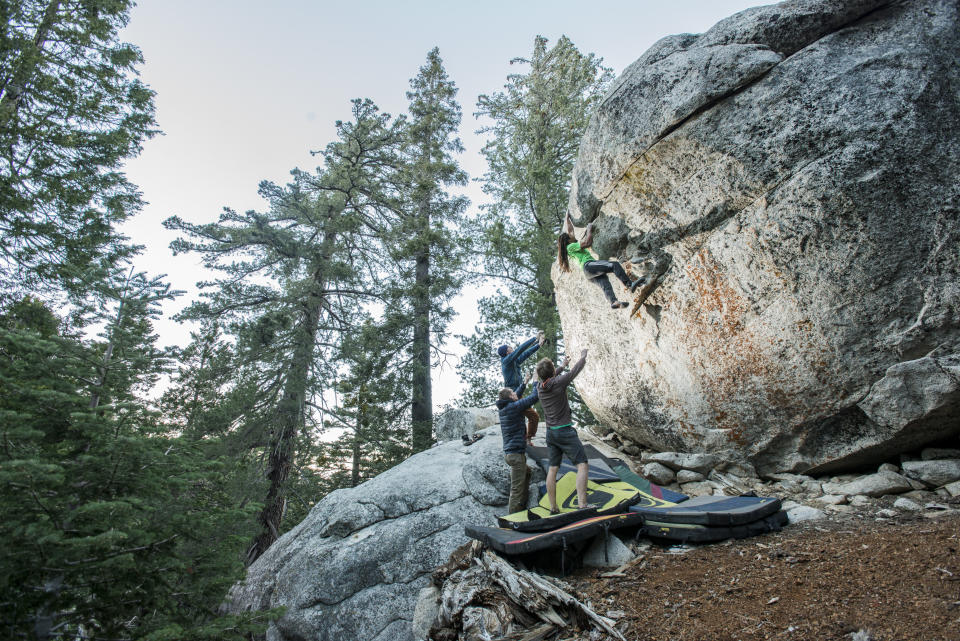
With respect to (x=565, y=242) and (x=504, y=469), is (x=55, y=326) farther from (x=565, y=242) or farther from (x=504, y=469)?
(x=565, y=242)

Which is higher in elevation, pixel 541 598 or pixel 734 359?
pixel 734 359

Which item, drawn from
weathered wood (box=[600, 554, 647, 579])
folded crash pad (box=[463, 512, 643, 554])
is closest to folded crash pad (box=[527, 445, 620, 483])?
folded crash pad (box=[463, 512, 643, 554])

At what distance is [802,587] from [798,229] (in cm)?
436

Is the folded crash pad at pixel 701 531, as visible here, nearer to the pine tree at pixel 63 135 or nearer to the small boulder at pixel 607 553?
the small boulder at pixel 607 553

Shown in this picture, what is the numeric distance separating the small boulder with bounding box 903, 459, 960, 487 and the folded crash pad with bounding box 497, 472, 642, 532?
11.3ft

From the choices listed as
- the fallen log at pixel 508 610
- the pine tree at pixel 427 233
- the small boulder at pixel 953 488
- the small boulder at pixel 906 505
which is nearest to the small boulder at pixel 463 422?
the pine tree at pixel 427 233

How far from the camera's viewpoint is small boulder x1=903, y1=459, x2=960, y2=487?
534 cm

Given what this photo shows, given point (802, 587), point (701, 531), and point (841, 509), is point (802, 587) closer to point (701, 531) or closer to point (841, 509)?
point (701, 531)

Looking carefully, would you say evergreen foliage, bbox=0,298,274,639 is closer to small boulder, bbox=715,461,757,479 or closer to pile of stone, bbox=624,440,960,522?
pile of stone, bbox=624,440,960,522

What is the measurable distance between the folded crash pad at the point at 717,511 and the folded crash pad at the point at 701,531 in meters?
0.05

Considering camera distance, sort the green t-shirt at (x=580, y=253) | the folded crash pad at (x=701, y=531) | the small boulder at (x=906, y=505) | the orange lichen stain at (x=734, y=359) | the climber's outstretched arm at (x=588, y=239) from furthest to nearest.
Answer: the climber's outstretched arm at (x=588, y=239) < the green t-shirt at (x=580, y=253) < the orange lichen stain at (x=734, y=359) < the small boulder at (x=906, y=505) < the folded crash pad at (x=701, y=531)

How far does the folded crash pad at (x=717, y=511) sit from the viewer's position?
4.84 m

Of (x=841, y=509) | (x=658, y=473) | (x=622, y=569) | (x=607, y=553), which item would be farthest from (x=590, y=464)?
(x=841, y=509)

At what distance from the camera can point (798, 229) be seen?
570 cm
